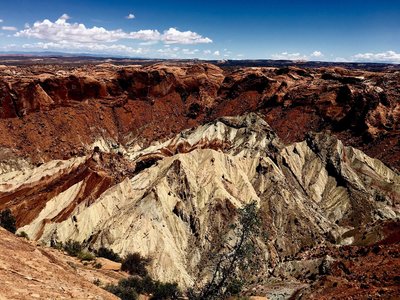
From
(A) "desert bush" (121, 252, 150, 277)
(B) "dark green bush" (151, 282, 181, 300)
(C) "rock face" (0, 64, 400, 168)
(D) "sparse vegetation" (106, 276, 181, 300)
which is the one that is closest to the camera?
(D) "sparse vegetation" (106, 276, 181, 300)

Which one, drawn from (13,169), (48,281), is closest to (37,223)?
(13,169)

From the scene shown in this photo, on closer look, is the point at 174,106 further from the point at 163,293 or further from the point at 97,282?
the point at 97,282

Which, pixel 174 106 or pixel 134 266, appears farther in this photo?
pixel 174 106

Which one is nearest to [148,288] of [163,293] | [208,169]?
[163,293]

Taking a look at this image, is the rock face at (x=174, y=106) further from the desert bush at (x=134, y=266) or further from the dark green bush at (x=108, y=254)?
the desert bush at (x=134, y=266)

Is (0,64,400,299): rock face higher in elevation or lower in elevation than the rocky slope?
lower

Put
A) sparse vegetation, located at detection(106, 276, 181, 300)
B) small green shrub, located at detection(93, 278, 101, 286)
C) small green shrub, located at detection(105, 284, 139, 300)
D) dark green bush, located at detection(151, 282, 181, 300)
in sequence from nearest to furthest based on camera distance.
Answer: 1. small green shrub, located at detection(105, 284, 139, 300)
2. small green shrub, located at detection(93, 278, 101, 286)
3. sparse vegetation, located at detection(106, 276, 181, 300)
4. dark green bush, located at detection(151, 282, 181, 300)

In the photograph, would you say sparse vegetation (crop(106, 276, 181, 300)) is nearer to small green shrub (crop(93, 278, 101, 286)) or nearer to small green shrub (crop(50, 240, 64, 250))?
small green shrub (crop(93, 278, 101, 286))

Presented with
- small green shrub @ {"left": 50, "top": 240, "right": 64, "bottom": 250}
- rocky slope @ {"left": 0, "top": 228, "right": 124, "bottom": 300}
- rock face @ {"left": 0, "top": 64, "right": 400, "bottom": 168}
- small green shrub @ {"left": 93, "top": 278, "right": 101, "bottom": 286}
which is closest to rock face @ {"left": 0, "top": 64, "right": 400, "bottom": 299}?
rock face @ {"left": 0, "top": 64, "right": 400, "bottom": 168}
